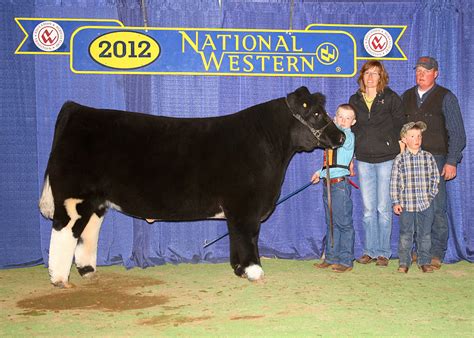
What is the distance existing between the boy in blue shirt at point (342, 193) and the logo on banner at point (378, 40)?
90cm

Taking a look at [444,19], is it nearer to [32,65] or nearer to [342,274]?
[342,274]

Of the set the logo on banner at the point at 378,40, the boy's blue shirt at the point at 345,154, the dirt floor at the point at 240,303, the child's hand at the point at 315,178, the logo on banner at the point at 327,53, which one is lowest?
the dirt floor at the point at 240,303

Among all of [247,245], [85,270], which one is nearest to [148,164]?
[247,245]

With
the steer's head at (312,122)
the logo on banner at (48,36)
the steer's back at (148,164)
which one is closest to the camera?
the steer's back at (148,164)

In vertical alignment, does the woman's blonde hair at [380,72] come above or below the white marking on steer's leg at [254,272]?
above

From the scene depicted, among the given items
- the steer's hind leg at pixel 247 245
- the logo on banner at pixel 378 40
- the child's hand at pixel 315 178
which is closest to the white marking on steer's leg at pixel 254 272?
the steer's hind leg at pixel 247 245

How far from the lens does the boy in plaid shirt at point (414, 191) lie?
225 inches

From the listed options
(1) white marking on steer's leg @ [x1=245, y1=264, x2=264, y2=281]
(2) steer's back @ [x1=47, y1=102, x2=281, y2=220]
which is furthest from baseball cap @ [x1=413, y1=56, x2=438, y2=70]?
(1) white marking on steer's leg @ [x1=245, y1=264, x2=264, y2=281]

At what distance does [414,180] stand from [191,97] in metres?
2.30

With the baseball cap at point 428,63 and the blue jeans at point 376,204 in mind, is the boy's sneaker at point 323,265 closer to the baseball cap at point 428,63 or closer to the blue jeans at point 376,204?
the blue jeans at point 376,204

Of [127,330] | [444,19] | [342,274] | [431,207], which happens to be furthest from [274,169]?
[444,19]

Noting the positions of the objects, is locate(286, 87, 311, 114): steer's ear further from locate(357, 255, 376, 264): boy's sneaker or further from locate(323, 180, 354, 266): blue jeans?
locate(357, 255, 376, 264): boy's sneaker

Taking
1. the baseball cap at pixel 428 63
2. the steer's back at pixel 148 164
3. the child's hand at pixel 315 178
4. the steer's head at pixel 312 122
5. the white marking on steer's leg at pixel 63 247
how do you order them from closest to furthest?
the white marking on steer's leg at pixel 63 247 < the steer's back at pixel 148 164 < the steer's head at pixel 312 122 < the baseball cap at pixel 428 63 < the child's hand at pixel 315 178

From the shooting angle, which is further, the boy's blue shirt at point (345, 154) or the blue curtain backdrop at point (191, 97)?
the blue curtain backdrop at point (191, 97)
